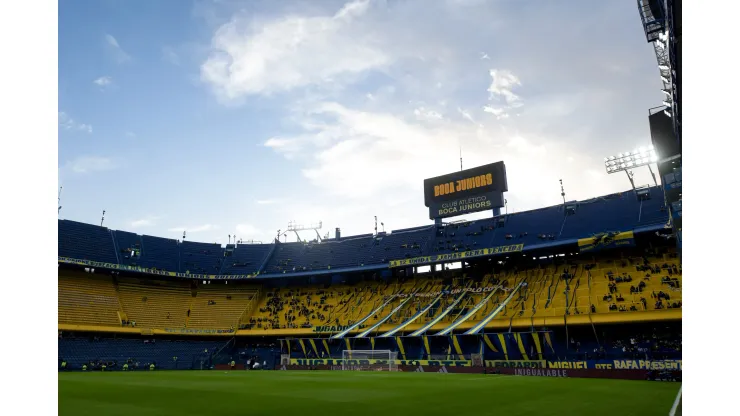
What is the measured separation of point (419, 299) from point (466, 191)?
17059 millimetres

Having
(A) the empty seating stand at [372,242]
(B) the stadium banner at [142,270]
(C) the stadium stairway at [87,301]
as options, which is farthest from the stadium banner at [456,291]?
(C) the stadium stairway at [87,301]

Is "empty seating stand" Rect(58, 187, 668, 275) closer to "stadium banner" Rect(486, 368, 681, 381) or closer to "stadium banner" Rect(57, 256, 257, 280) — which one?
"stadium banner" Rect(57, 256, 257, 280)

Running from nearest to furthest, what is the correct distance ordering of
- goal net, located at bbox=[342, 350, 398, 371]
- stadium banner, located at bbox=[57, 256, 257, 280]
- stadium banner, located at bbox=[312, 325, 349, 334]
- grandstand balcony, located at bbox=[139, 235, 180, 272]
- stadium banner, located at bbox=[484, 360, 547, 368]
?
stadium banner, located at bbox=[484, 360, 547, 368] → goal net, located at bbox=[342, 350, 398, 371] → stadium banner, located at bbox=[312, 325, 349, 334] → stadium banner, located at bbox=[57, 256, 257, 280] → grandstand balcony, located at bbox=[139, 235, 180, 272]

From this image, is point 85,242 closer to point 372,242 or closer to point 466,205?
point 372,242

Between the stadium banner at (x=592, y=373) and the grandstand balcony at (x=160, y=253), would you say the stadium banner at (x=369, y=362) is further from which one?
the grandstand balcony at (x=160, y=253)

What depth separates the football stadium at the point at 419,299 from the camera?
1468 inches

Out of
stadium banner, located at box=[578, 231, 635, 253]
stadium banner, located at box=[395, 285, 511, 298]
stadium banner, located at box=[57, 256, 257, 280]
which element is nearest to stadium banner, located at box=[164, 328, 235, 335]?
stadium banner, located at box=[57, 256, 257, 280]

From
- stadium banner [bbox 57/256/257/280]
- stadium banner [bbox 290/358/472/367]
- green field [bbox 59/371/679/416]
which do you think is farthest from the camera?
stadium banner [bbox 57/256/257/280]

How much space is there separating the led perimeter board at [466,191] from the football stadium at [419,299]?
195 mm

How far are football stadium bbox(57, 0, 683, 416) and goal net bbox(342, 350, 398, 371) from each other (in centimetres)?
16

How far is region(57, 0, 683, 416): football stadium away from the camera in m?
37.3

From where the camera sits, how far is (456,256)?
6209cm

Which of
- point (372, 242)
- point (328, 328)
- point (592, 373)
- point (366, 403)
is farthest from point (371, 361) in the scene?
point (366, 403)
